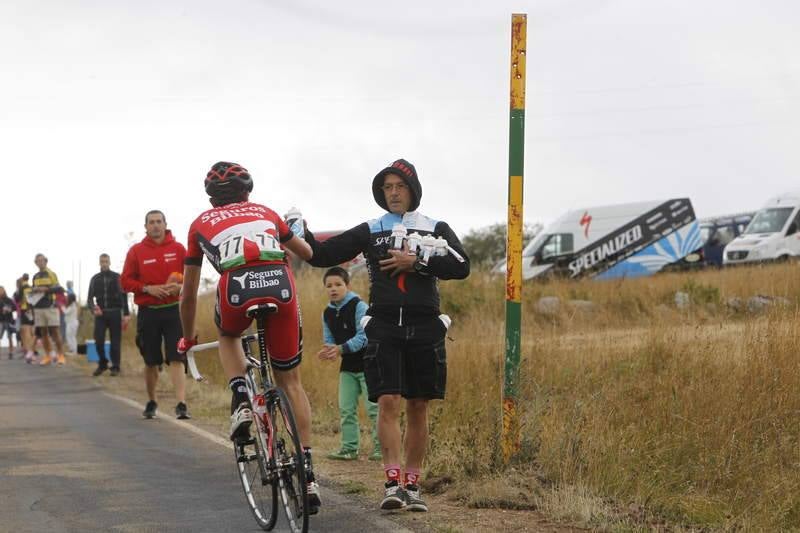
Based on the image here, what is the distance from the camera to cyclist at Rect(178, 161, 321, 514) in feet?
22.1

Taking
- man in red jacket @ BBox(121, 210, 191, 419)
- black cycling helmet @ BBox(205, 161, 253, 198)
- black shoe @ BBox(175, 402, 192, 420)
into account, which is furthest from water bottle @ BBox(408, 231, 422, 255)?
black shoe @ BBox(175, 402, 192, 420)

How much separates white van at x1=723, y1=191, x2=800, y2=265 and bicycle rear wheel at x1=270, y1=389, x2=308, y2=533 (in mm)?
31597

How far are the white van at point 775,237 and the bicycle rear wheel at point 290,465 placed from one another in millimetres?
31597

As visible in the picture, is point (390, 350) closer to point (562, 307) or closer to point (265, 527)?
point (265, 527)

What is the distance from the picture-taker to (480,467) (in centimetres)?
859

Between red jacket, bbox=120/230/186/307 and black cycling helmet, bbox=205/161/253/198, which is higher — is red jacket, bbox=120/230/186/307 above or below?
below

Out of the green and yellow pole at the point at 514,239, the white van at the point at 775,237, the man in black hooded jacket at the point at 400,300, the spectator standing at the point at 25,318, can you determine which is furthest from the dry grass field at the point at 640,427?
the white van at the point at 775,237

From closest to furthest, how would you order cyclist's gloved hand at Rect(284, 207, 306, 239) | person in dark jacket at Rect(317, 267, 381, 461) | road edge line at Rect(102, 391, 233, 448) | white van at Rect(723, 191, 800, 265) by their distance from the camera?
cyclist's gloved hand at Rect(284, 207, 306, 239)
person in dark jacket at Rect(317, 267, 381, 461)
road edge line at Rect(102, 391, 233, 448)
white van at Rect(723, 191, 800, 265)

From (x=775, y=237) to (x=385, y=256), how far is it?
105ft

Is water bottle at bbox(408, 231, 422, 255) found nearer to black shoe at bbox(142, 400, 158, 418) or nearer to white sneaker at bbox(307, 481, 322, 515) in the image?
white sneaker at bbox(307, 481, 322, 515)

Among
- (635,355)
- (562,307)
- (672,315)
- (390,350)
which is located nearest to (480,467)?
(390,350)

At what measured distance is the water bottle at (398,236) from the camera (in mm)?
7578

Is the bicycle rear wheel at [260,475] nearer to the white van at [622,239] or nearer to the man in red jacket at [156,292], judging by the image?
the man in red jacket at [156,292]

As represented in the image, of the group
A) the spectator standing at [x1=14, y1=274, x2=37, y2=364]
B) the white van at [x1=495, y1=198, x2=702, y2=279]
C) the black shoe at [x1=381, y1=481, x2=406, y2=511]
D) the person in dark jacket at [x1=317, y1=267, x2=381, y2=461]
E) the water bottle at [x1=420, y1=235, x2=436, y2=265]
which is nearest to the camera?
the water bottle at [x1=420, y1=235, x2=436, y2=265]
